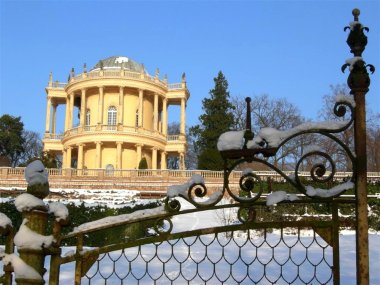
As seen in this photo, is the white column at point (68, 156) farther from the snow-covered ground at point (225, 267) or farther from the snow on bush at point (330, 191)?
the snow on bush at point (330, 191)

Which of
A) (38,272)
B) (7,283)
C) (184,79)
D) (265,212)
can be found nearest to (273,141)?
(38,272)

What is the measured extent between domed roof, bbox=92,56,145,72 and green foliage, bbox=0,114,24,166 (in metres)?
15.9

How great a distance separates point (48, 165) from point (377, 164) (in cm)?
2798

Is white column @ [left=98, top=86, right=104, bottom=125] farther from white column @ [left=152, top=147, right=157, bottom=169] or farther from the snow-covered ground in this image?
the snow-covered ground

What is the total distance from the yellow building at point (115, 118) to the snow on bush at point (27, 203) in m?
36.3

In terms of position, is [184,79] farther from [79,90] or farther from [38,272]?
[38,272]

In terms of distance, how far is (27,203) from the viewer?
2.55 m

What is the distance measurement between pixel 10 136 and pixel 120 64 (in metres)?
18.7

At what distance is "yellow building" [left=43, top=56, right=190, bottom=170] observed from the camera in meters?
39.8

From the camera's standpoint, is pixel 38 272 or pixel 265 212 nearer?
pixel 38 272

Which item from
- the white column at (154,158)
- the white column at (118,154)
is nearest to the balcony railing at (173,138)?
the white column at (154,158)

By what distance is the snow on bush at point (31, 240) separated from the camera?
2.55 meters

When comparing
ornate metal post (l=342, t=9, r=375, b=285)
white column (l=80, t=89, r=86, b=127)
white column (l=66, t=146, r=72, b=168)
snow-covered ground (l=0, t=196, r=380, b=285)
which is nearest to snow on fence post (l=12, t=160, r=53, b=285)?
snow-covered ground (l=0, t=196, r=380, b=285)

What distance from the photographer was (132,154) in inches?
1607
